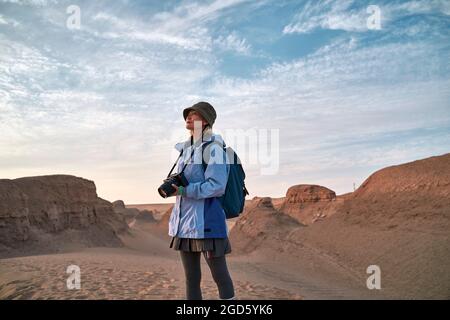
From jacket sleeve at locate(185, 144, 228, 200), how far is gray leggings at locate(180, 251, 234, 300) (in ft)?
1.89

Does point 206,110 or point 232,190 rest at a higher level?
point 206,110

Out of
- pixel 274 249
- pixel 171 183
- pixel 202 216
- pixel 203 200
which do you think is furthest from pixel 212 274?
pixel 274 249

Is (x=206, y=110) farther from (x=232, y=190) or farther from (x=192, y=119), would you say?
(x=232, y=190)

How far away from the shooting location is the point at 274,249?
19781 millimetres

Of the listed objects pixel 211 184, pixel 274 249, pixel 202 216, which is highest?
pixel 211 184

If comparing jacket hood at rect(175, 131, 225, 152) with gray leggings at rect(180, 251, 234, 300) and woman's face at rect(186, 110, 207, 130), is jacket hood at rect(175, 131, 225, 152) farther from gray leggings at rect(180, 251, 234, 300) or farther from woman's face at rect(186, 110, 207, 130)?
gray leggings at rect(180, 251, 234, 300)

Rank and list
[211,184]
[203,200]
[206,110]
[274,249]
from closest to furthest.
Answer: [211,184] → [203,200] → [206,110] → [274,249]

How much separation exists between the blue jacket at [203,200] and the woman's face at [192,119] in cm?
22

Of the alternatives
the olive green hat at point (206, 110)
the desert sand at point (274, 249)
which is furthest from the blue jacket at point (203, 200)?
Result: the desert sand at point (274, 249)

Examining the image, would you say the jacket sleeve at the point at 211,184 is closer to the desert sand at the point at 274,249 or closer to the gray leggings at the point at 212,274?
the gray leggings at the point at 212,274

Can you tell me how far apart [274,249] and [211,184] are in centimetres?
1728

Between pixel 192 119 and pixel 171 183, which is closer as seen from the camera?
pixel 171 183

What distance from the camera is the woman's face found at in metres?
3.67

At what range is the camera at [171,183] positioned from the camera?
3387 mm
